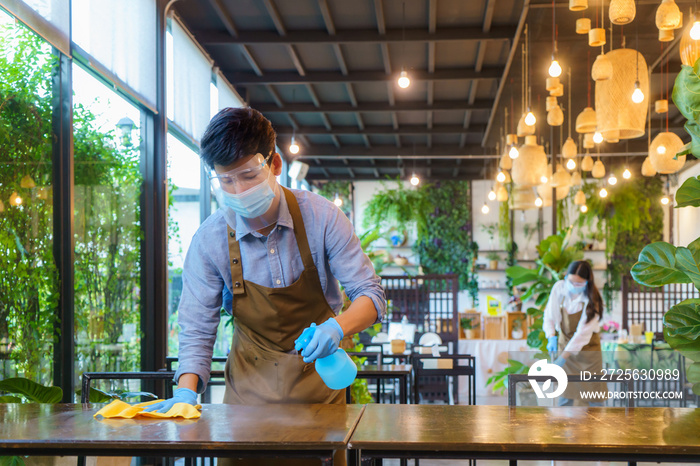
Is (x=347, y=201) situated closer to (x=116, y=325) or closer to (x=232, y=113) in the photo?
(x=116, y=325)

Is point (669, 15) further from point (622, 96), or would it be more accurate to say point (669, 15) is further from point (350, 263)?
point (350, 263)

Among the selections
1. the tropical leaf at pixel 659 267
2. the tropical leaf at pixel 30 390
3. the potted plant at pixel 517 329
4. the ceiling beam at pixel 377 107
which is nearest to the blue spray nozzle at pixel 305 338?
the tropical leaf at pixel 659 267

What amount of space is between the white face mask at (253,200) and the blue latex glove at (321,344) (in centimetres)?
40

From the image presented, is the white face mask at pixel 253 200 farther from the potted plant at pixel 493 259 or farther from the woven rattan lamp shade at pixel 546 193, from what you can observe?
the potted plant at pixel 493 259

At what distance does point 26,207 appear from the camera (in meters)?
3.17

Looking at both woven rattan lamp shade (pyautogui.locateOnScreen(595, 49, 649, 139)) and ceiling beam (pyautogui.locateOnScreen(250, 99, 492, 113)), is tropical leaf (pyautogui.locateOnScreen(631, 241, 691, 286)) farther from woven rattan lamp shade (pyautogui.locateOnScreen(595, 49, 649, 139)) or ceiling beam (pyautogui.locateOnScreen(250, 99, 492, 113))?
ceiling beam (pyautogui.locateOnScreen(250, 99, 492, 113))

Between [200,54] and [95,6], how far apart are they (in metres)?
2.46

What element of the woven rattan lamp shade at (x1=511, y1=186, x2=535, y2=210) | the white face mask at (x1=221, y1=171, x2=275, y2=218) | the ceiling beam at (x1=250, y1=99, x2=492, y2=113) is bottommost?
the white face mask at (x1=221, y1=171, x2=275, y2=218)

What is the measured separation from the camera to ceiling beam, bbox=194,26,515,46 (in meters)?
6.22

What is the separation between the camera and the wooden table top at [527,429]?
49.0 inches

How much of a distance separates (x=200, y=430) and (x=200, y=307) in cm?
53

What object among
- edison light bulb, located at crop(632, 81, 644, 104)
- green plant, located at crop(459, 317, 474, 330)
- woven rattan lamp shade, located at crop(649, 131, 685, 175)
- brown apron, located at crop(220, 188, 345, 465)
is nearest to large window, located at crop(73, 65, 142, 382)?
brown apron, located at crop(220, 188, 345, 465)

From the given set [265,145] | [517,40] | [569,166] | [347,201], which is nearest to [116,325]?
[265,145]

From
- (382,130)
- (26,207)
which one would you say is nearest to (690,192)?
(26,207)
